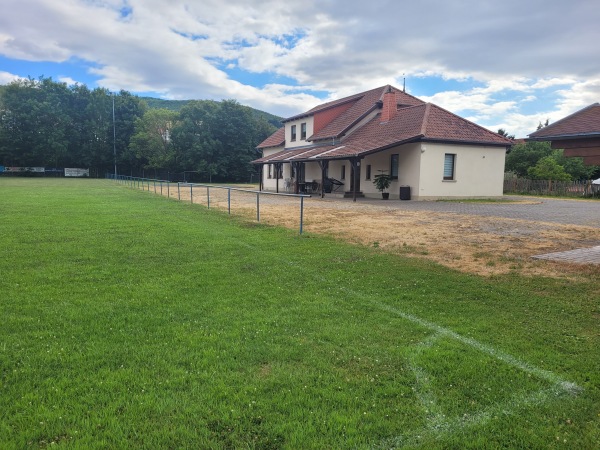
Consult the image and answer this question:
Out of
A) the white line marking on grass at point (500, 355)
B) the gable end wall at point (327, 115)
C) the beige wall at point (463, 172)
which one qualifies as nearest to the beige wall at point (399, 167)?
the beige wall at point (463, 172)

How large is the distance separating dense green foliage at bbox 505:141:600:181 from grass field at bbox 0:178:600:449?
33.8 meters

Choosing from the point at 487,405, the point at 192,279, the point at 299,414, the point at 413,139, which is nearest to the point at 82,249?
the point at 192,279

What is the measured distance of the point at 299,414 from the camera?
2.88 metres

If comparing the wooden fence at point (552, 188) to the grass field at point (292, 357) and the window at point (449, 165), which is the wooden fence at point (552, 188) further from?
the grass field at point (292, 357)

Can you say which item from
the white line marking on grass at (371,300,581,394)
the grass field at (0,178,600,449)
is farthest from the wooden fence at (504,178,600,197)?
the white line marking on grass at (371,300,581,394)

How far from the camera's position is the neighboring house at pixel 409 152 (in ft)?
76.4

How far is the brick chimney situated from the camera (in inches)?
1099

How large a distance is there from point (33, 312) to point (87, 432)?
105 inches

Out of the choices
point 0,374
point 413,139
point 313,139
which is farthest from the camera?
point 313,139

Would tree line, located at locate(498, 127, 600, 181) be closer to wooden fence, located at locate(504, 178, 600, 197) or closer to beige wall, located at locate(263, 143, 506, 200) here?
wooden fence, located at locate(504, 178, 600, 197)

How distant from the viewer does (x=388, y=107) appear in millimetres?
28141

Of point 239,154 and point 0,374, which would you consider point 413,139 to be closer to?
point 0,374

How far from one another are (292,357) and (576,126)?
4.35m

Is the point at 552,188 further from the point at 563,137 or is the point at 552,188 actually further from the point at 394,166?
the point at 563,137
